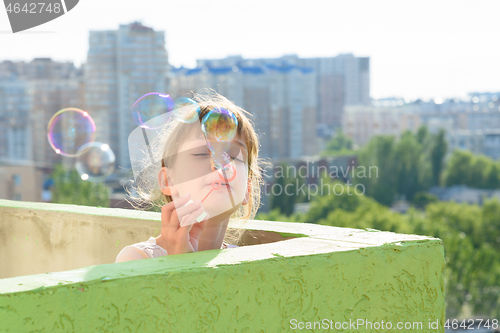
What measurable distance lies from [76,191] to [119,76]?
46.4 feet

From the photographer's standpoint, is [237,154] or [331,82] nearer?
[237,154]

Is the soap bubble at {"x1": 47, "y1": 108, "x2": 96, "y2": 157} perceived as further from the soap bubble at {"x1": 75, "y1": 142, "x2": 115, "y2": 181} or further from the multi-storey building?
the multi-storey building

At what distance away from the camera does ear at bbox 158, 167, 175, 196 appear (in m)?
1.75

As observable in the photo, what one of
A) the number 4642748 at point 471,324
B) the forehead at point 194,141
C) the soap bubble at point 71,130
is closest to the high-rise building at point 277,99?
the number 4642748 at point 471,324

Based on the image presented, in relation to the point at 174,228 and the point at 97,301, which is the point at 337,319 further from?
the point at 97,301

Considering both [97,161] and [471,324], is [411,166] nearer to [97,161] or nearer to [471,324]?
[471,324]

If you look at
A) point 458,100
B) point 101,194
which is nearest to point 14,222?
point 101,194

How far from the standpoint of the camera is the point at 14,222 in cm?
241

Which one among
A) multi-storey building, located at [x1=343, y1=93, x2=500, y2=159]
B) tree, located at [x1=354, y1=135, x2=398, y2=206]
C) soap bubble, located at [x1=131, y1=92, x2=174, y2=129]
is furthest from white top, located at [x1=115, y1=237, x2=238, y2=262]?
multi-storey building, located at [x1=343, y1=93, x2=500, y2=159]

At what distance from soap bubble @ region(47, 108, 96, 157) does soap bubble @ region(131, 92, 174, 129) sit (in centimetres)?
143

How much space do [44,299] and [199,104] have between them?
36.5 inches

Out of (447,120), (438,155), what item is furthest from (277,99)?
(447,120)

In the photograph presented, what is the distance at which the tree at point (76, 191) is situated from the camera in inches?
1297

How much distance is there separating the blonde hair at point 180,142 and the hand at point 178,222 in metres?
0.23
